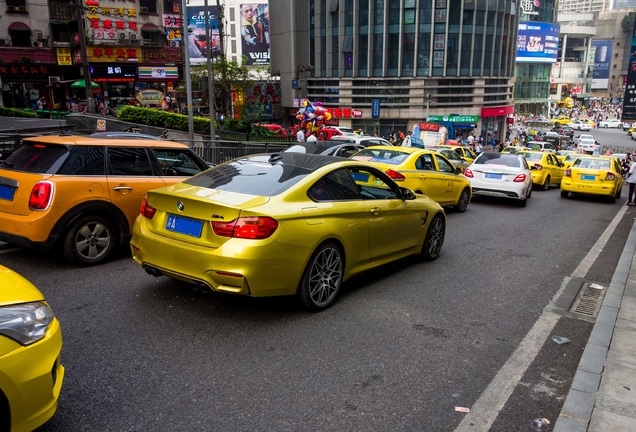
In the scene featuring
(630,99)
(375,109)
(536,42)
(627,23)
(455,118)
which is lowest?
(455,118)

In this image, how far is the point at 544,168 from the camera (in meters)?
19.7

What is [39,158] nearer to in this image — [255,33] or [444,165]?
[444,165]

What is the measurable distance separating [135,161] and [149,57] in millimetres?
46554

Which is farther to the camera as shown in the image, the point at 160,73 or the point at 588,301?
the point at 160,73

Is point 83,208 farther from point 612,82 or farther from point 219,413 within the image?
point 612,82

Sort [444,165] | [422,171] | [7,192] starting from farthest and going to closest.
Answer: [444,165], [422,171], [7,192]

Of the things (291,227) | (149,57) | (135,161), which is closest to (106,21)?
(149,57)

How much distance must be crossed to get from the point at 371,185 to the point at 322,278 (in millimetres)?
1878

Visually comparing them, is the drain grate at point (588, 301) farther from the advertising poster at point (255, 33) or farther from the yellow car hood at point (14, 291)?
the advertising poster at point (255, 33)

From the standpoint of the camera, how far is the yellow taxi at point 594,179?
631 inches

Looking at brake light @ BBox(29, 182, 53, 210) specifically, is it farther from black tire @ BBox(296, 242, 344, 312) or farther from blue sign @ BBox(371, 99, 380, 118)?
blue sign @ BBox(371, 99, 380, 118)

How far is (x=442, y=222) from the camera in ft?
26.3

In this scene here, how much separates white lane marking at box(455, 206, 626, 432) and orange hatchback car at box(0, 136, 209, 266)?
498cm

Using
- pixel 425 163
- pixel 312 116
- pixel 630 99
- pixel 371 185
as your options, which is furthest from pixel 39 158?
pixel 630 99
